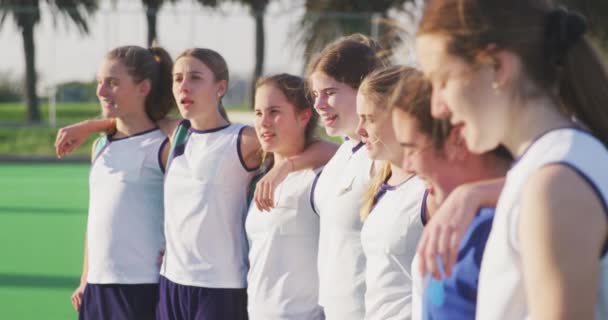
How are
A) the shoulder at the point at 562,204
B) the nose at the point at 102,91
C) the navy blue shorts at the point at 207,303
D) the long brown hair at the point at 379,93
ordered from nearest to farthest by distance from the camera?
the shoulder at the point at 562,204, the long brown hair at the point at 379,93, the navy blue shorts at the point at 207,303, the nose at the point at 102,91

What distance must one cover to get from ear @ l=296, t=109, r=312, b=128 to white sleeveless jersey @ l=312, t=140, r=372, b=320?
0.40 m

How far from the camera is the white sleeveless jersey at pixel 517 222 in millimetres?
1440

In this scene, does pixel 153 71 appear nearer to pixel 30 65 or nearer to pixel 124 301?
pixel 124 301

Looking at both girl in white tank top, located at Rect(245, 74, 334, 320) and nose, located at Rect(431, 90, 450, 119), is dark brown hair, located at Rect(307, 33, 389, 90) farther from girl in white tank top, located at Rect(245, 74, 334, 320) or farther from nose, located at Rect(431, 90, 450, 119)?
nose, located at Rect(431, 90, 450, 119)

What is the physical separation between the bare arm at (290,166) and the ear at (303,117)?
85 millimetres

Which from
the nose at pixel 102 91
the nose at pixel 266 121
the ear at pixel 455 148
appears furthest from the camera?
the nose at pixel 102 91

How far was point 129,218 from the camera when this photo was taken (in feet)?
12.6

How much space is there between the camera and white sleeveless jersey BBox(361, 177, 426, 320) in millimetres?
2551

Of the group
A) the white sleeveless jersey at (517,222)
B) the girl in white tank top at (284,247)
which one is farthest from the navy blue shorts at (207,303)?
the white sleeveless jersey at (517,222)

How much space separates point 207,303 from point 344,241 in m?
0.82

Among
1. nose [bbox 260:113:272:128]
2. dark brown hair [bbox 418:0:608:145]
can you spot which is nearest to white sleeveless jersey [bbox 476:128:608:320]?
dark brown hair [bbox 418:0:608:145]

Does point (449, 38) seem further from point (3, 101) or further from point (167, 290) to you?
point (3, 101)

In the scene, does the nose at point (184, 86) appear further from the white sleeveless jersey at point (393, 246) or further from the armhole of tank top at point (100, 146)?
the white sleeveless jersey at point (393, 246)

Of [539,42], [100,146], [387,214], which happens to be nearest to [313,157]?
[387,214]
